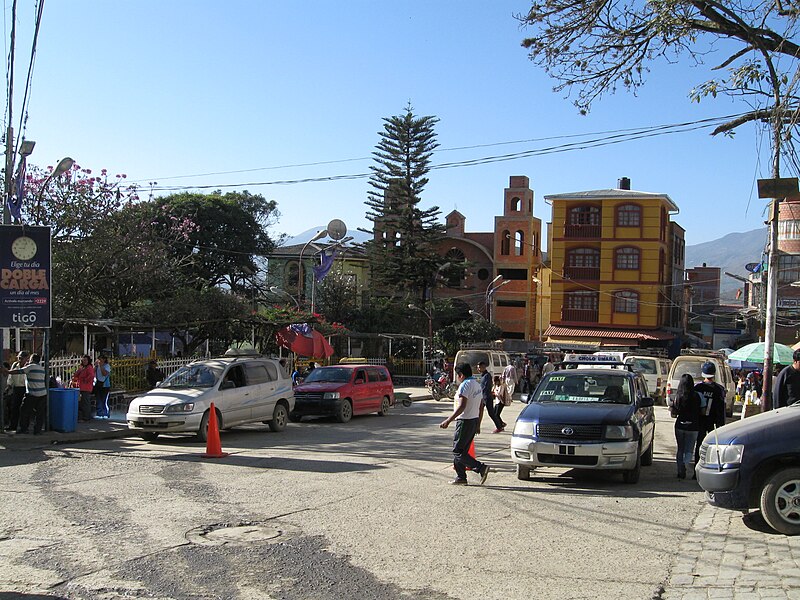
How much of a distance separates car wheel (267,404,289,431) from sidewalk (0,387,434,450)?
302 centimetres

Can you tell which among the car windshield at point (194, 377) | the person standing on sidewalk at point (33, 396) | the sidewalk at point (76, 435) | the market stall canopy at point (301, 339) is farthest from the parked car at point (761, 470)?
the market stall canopy at point (301, 339)

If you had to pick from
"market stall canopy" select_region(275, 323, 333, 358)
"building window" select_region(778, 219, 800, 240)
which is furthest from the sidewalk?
"building window" select_region(778, 219, 800, 240)

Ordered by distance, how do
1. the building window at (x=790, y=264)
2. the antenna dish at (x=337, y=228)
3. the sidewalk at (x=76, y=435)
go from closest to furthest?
the sidewalk at (x=76, y=435) < the antenna dish at (x=337, y=228) < the building window at (x=790, y=264)

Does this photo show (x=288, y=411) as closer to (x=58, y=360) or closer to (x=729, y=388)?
(x=58, y=360)

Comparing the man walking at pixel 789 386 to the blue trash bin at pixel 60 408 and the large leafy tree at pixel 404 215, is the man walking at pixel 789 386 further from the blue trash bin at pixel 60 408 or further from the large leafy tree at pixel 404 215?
the large leafy tree at pixel 404 215

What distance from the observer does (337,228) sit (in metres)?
37.0

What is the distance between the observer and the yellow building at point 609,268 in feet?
190

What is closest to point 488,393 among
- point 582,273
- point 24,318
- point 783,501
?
point 24,318

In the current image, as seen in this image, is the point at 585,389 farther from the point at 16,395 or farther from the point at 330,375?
the point at 330,375

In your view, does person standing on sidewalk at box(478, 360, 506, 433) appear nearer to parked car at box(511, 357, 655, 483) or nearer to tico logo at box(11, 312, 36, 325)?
parked car at box(511, 357, 655, 483)

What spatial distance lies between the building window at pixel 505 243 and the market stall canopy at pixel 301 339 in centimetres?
3475

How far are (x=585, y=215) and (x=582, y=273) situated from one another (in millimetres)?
4201

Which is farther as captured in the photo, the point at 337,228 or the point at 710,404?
the point at 337,228

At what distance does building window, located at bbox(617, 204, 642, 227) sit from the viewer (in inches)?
2285
